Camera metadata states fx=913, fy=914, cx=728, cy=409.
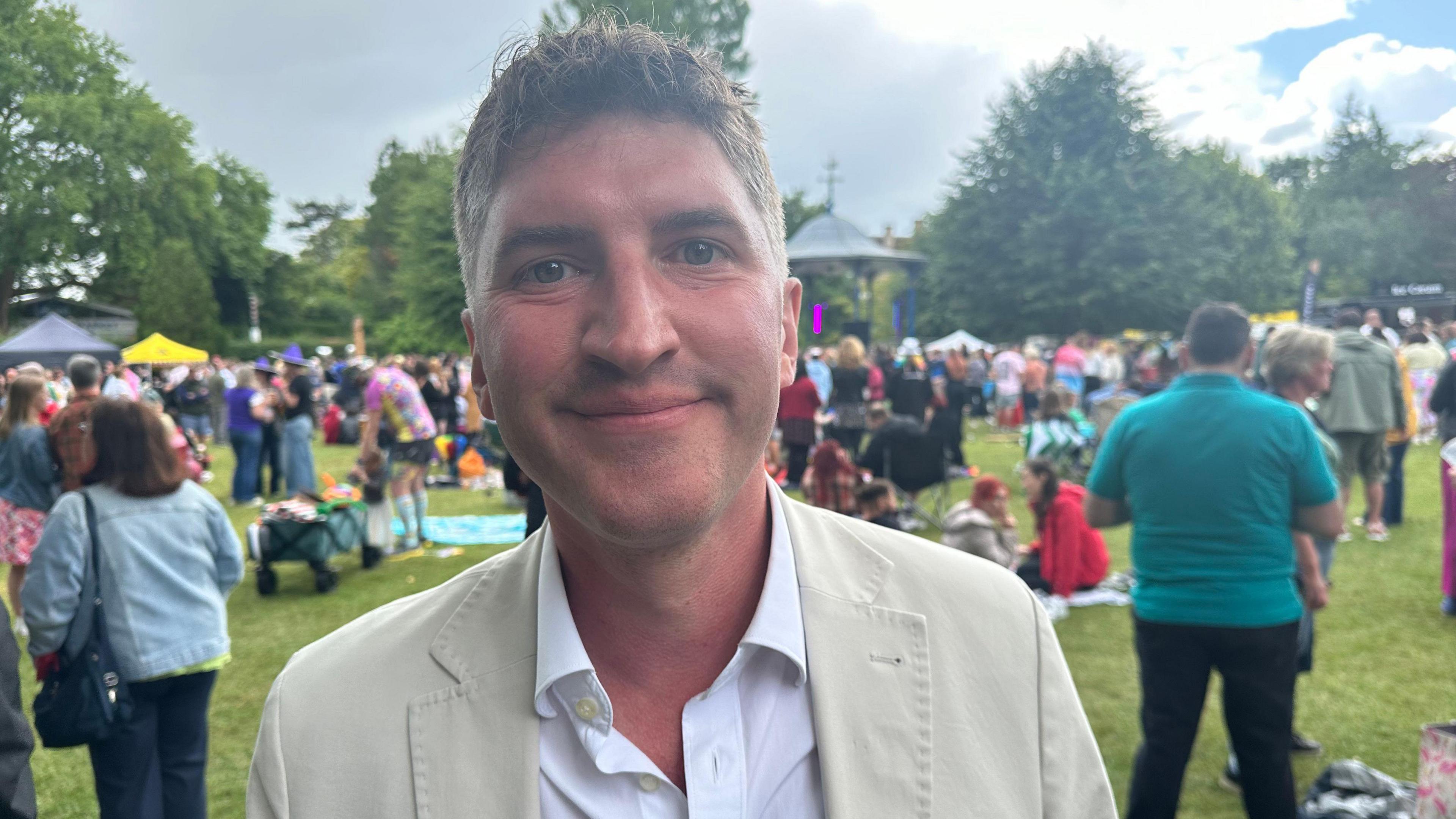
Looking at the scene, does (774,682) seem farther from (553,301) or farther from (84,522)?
(84,522)

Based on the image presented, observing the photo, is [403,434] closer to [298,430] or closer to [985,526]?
[298,430]

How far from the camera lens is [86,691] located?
3.44 meters

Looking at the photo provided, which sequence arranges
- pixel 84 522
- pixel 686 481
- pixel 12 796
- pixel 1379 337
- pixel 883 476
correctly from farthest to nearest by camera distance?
1. pixel 1379 337
2. pixel 883 476
3. pixel 84 522
4. pixel 12 796
5. pixel 686 481

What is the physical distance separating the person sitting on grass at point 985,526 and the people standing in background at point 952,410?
463 cm

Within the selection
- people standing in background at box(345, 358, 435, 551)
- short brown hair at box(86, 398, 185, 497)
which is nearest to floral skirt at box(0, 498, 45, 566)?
people standing in background at box(345, 358, 435, 551)

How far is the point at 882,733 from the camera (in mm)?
1182

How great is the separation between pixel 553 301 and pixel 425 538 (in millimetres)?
9499

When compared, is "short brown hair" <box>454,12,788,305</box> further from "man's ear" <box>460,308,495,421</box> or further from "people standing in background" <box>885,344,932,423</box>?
"people standing in background" <box>885,344,932,423</box>

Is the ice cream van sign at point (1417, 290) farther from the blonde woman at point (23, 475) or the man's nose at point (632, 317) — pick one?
the man's nose at point (632, 317)

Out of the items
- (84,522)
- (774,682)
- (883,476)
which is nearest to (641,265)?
(774,682)

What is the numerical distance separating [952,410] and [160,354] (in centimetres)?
2261

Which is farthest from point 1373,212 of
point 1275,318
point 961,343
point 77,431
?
point 77,431

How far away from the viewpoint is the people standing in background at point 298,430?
11.3 m

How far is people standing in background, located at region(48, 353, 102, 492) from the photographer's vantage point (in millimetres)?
3977
